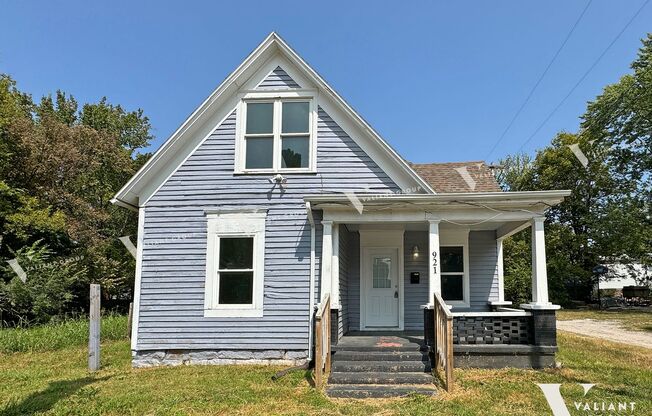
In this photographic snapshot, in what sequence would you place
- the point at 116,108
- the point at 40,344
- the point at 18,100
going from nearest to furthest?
the point at 40,344, the point at 18,100, the point at 116,108

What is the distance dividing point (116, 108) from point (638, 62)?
95.2ft

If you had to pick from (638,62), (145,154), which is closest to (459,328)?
(638,62)

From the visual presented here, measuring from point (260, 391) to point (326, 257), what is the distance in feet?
8.27

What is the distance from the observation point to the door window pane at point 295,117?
29.9 ft

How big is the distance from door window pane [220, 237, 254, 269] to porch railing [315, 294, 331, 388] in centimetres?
198

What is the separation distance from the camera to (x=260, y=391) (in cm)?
657

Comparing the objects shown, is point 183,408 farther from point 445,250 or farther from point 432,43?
point 432,43

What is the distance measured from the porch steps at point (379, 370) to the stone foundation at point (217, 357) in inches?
42.7

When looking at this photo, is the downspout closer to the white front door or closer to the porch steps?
the porch steps

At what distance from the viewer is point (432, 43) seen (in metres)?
11.1

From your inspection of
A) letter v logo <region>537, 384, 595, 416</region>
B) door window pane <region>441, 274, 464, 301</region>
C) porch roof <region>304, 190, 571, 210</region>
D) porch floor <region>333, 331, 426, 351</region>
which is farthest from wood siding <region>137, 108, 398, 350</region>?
letter v logo <region>537, 384, 595, 416</region>

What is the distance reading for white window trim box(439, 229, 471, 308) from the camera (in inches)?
405

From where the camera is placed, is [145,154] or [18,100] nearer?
[18,100]

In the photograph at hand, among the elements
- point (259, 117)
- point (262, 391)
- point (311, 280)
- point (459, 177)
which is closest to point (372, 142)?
point (259, 117)
